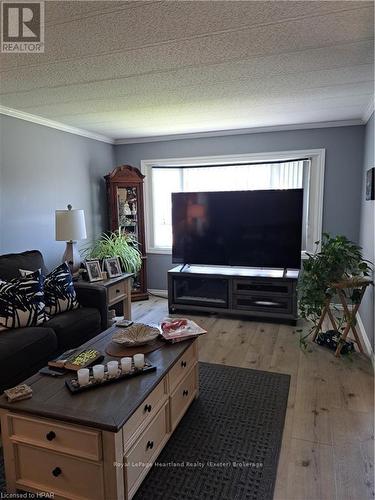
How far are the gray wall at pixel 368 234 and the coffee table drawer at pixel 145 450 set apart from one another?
2042 mm

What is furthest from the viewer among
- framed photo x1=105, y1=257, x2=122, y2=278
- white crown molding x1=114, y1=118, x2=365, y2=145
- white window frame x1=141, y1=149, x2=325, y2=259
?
white window frame x1=141, y1=149, x2=325, y2=259

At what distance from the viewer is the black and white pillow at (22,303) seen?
248 centimetres

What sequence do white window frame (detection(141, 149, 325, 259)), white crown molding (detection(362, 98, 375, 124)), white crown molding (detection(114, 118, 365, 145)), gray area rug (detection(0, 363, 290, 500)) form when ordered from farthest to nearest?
white window frame (detection(141, 149, 325, 259)), white crown molding (detection(114, 118, 365, 145)), white crown molding (detection(362, 98, 375, 124)), gray area rug (detection(0, 363, 290, 500))

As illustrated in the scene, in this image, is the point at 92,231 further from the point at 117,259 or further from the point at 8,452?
the point at 8,452

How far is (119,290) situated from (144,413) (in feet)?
6.97

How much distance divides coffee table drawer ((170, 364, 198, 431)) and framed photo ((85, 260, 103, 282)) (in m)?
1.61

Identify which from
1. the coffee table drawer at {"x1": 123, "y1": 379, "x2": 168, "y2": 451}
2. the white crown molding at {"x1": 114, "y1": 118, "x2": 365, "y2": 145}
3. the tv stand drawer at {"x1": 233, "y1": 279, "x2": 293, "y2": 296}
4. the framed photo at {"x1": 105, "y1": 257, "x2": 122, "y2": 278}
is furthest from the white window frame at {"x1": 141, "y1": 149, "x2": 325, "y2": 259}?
the coffee table drawer at {"x1": 123, "y1": 379, "x2": 168, "y2": 451}

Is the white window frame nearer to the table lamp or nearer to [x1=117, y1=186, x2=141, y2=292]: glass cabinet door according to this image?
[x1=117, y1=186, x2=141, y2=292]: glass cabinet door

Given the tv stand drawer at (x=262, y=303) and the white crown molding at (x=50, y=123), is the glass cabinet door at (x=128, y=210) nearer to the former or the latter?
the white crown molding at (x=50, y=123)

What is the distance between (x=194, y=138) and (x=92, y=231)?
1863 mm

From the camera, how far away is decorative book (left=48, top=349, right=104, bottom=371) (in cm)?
188

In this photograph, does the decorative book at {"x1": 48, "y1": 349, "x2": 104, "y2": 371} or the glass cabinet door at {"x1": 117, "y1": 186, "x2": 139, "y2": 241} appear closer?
the decorative book at {"x1": 48, "y1": 349, "x2": 104, "y2": 371}

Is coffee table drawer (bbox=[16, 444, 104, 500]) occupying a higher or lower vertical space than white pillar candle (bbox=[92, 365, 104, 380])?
lower


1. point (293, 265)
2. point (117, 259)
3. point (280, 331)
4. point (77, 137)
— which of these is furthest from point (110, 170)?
point (280, 331)
